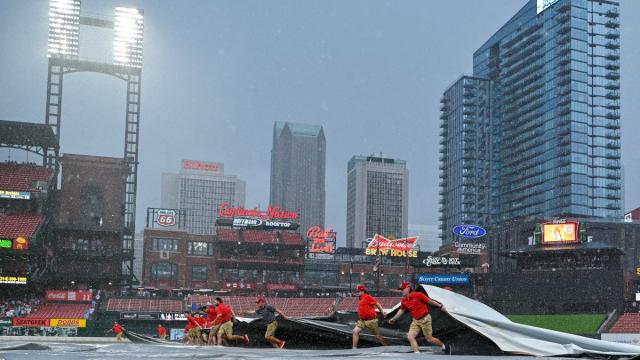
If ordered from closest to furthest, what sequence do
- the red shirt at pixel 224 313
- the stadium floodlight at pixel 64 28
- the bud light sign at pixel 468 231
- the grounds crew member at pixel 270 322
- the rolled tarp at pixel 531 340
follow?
1. the rolled tarp at pixel 531 340
2. the grounds crew member at pixel 270 322
3. the red shirt at pixel 224 313
4. the stadium floodlight at pixel 64 28
5. the bud light sign at pixel 468 231

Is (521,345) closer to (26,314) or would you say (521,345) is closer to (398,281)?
(26,314)

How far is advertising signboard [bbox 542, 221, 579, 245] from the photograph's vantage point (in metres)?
72.2

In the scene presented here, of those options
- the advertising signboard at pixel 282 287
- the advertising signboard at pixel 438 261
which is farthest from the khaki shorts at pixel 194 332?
the advertising signboard at pixel 282 287

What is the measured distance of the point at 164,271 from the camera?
313 feet

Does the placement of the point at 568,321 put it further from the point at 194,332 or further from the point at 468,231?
the point at 194,332

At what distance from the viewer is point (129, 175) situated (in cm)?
8662

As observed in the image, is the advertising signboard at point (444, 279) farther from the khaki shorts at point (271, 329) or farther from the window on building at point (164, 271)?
the khaki shorts at point (271, 329)

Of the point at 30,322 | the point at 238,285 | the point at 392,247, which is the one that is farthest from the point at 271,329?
the point at 392,247

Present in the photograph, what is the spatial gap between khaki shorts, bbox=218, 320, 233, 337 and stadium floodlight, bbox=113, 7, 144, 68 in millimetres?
65717

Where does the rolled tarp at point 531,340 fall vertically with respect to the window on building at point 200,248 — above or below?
below

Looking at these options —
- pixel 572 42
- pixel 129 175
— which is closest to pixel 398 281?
pixel 129 175

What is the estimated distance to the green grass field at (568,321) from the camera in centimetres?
5992

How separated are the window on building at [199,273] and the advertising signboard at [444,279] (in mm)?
33007

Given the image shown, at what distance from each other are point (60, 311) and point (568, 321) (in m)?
43.4
